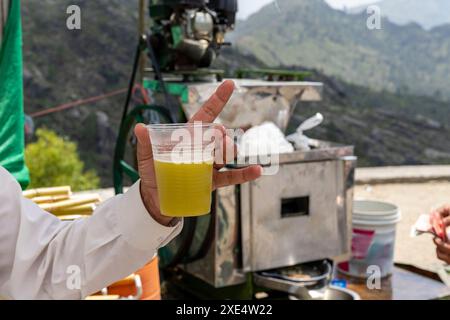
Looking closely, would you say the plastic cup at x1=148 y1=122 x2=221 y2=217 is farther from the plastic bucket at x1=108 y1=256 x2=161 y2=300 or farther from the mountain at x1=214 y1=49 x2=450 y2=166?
the mountain at x1=214 y1=49 x2=450 y2=166

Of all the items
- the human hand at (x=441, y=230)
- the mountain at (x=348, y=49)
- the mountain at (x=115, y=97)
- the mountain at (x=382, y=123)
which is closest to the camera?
the human hand at (x=441, y=230)

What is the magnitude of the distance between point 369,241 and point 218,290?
1.04 meters

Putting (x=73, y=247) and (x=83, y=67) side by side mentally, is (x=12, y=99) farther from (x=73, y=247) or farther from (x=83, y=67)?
(x=83, y=67)

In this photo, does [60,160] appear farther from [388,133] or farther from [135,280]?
[388,133]

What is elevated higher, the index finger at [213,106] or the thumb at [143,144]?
the index finger at [213,106]

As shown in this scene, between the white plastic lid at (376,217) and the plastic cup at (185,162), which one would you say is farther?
the white plastic lid at (376,217)

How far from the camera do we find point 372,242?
3562 mm

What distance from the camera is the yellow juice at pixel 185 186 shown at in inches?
48.2

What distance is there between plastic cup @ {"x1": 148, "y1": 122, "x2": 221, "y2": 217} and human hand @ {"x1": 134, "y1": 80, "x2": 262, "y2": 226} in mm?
71

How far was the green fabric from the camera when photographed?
285cm

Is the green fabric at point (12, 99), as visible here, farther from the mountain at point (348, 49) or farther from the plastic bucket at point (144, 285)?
the mountain at point (348, 49)

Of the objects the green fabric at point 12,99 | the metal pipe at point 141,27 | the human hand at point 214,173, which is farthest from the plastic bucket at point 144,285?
the metal pipe at point 141,27

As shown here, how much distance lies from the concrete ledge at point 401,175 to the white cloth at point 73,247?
598 cm

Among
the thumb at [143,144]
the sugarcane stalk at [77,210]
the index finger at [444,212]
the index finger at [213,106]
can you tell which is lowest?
the sugarcane stalk at [77,210]
